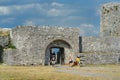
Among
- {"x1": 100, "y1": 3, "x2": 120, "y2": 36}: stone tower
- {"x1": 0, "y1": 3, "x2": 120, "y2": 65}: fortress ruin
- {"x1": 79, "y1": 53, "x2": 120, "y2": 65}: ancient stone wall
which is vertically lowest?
{"x1": 79, "y1": 53, "x2": 120, "y2": 65}: ancient stone wall

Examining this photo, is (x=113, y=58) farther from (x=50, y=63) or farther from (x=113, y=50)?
(x=50, y=63)

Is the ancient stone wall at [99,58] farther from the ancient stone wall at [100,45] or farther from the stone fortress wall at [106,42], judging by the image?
the ancient stone wall at [100,45]

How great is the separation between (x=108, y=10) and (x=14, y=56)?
15290 mm

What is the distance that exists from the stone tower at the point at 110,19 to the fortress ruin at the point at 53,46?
8.27 feet

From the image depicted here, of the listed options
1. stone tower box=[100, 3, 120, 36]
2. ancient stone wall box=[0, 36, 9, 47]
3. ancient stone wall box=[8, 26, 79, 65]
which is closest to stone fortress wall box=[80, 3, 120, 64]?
stone tower box=[100, 3, 120, 36]

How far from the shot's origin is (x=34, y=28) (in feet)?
151

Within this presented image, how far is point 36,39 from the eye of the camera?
4600 centimetres

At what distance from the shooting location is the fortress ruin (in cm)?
4538

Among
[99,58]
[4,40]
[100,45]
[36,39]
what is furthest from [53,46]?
[100,45]

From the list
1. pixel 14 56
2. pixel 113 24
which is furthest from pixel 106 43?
pixel 14 56

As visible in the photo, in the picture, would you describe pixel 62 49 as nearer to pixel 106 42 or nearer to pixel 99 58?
pixel 99 58

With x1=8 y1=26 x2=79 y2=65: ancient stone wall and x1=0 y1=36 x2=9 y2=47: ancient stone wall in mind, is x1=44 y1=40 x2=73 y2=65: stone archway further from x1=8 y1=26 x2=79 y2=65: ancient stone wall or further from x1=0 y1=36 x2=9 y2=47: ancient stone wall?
x1=0 y1=36 x2=9 y2=47: ancient stone wall

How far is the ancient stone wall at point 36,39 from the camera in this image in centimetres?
4534

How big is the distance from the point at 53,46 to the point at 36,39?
9.46 ft
